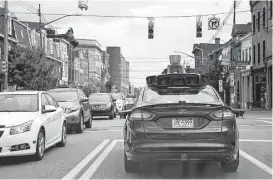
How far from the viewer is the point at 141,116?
7383mm

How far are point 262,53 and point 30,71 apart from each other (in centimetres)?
2215

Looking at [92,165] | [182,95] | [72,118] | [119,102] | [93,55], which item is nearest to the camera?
[182,95]

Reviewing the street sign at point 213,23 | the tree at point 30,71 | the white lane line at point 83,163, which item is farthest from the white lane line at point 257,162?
the tree at point 30,71

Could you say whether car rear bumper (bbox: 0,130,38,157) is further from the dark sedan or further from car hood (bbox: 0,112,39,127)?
the dark sedan

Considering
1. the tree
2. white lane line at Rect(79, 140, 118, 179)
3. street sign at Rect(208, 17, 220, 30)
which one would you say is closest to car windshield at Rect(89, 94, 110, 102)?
the tree

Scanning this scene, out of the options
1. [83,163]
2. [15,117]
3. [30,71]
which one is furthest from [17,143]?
[30,71]

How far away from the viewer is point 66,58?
66.9m

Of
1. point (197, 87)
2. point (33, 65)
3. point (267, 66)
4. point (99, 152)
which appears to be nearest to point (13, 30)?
point (33, 65)

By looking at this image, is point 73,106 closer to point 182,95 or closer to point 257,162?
point 257,162

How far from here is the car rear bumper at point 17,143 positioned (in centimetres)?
877

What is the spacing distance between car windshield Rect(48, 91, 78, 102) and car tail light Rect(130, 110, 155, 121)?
9750mm

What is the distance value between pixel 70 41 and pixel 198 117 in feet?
213

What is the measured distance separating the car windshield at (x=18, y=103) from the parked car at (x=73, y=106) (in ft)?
18.2

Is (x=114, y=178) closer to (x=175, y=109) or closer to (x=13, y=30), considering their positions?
(x=175, y=109)
